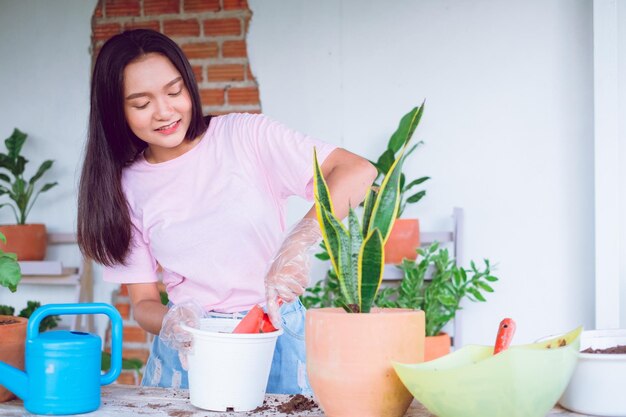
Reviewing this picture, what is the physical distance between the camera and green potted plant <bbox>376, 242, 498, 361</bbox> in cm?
269

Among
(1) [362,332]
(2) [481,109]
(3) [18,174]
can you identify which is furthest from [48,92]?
(1) [362,332]

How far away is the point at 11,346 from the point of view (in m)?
1.21

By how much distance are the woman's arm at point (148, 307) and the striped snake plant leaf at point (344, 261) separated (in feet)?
2.09

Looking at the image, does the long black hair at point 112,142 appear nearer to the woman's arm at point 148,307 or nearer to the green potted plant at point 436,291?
the woman's arm at point 148,307

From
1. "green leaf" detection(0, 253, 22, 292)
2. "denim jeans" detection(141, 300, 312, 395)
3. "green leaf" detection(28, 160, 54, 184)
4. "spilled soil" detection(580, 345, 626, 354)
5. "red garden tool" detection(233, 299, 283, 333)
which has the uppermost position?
"green leaf" detection(28, 160, 54, 184)

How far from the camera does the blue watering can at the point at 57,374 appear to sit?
112 centimetres

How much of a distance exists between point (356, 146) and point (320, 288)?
602 millimetres

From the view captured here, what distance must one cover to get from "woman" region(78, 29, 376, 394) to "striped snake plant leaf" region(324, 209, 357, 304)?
43 cm

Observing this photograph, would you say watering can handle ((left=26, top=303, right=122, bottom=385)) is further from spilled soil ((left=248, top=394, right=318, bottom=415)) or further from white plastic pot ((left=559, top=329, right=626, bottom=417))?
white plastic pot ((left=559, top=329, right=626, bottom=417))

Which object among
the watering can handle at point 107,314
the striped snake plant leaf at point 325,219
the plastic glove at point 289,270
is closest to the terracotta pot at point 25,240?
the watering can handle at point 107,314

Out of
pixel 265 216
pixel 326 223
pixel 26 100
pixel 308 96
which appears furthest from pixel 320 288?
pixel 326 223

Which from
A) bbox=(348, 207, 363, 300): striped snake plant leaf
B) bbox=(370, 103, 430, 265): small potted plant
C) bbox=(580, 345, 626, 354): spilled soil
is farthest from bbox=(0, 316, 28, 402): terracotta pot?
bbox=(370, 103, 430, 265): small potted plant

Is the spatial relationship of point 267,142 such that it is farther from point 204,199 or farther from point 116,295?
point 116,295

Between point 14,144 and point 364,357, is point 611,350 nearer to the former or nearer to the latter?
point 364,357
